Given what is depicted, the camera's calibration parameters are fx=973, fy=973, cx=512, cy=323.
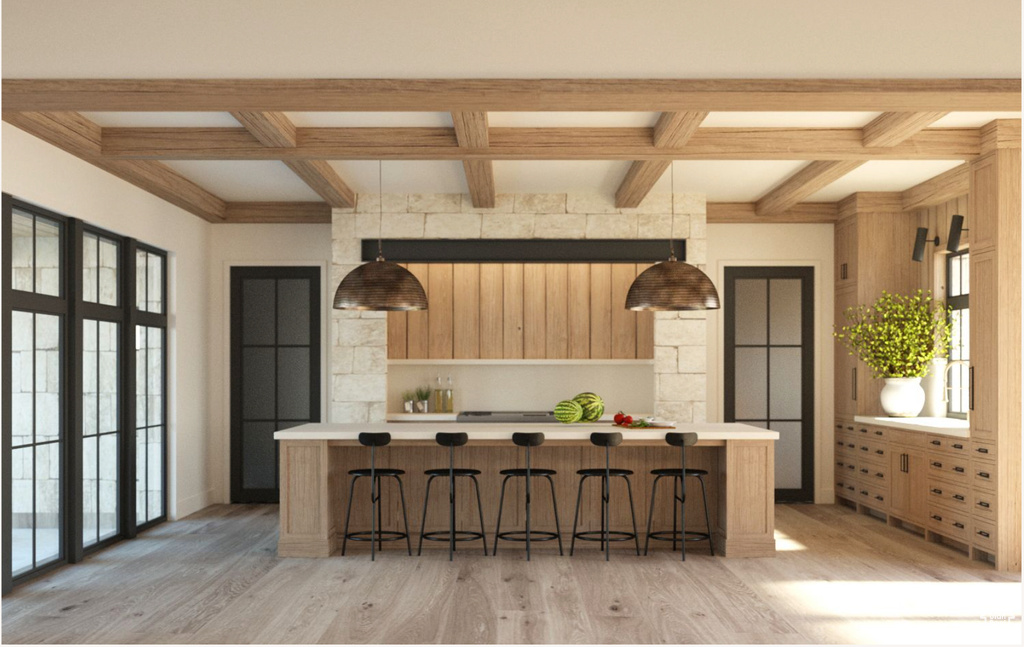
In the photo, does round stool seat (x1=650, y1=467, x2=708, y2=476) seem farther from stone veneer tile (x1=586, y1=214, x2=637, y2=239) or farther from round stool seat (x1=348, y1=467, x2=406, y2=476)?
stone veneer tile (x1=586, y1=214, x2=637, y2=239)

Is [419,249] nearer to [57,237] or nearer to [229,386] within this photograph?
[229,386]

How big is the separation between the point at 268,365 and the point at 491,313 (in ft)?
7.51

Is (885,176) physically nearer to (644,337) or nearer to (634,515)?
(644,337)

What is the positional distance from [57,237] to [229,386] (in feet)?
Answer: 10.9

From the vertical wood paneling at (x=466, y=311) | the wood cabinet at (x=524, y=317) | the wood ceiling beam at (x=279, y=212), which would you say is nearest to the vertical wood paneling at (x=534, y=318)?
the wood cabinet at (x=524, y=317)

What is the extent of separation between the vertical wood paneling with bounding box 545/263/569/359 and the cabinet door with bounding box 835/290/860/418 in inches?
106

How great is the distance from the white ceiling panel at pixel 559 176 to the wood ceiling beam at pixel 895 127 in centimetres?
192

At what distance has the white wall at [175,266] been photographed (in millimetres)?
6605

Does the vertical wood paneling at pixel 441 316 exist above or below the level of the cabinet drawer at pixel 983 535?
above

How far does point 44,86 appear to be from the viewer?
4684 millimetres

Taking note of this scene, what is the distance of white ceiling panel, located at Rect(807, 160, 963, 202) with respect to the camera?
7770 millimetres

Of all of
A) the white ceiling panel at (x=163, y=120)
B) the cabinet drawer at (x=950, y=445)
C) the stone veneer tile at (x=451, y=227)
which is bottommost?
the cabinet drawer at (x=950, y=445)

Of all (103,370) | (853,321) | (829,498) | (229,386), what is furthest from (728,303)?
(103,370)

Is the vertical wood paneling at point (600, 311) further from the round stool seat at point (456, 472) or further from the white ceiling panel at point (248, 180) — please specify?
the round stool seat at point (456, 472)
